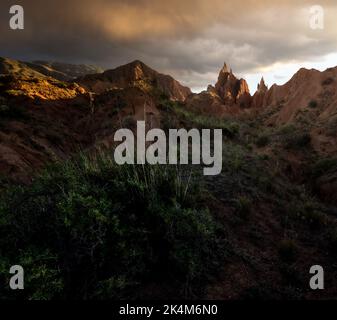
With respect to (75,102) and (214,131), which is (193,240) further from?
(75,102)

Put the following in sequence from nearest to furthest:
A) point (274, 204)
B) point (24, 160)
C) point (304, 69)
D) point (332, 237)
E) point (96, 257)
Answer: point (96, 257) → point (332, 237) → point (274, 204) → point (24, 160) → point (304, 69)

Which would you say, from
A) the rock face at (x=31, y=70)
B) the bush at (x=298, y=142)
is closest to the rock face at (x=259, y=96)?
the rock face at (x=31, y=70)

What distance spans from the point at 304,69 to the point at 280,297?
173ft

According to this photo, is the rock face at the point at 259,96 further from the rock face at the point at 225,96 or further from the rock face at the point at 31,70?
the rock face at the point at 31,70

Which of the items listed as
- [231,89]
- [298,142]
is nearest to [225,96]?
[231,89]

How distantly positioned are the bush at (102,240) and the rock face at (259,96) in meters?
65.5

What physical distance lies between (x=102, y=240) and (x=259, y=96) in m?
70.2

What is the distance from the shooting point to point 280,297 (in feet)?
15.4

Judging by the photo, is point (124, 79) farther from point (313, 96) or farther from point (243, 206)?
point (243, 206)

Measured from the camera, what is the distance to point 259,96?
229ft

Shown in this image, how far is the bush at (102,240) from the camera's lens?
4.26 metres

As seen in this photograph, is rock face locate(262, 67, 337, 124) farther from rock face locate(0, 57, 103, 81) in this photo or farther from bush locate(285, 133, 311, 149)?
rock face locate(0, 57, 103, 81)

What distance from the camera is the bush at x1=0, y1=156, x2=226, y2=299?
4262 mm
